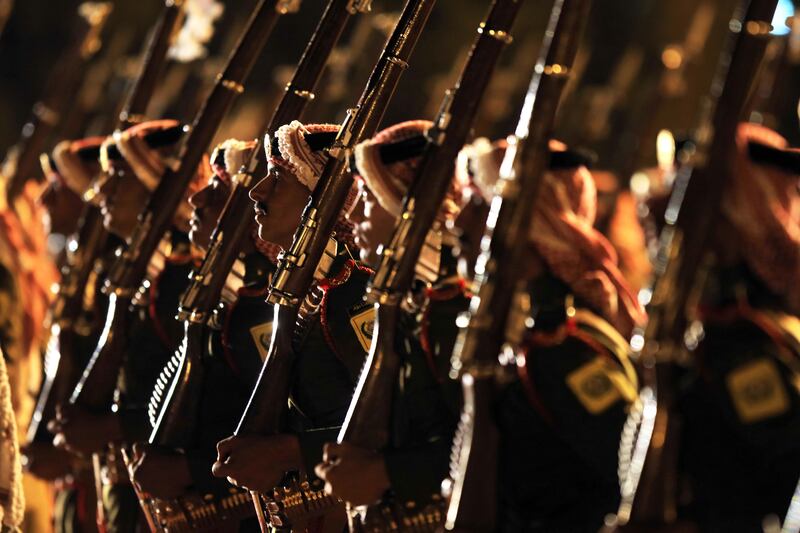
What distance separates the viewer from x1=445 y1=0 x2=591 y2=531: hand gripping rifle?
2607mm

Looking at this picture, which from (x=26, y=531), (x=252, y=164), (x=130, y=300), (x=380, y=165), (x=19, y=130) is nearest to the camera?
(x=380, y=165)

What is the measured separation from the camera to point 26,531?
559 centimetres

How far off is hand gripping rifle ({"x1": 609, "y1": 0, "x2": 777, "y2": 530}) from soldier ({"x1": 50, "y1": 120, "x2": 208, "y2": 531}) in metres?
2.50

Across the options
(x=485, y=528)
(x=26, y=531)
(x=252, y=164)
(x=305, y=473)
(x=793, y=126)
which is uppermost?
(x=793, y=126)

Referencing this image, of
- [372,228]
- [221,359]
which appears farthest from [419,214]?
[221,359]

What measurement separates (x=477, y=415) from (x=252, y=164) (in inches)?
62.8

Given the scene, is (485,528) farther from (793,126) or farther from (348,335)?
(793,126)

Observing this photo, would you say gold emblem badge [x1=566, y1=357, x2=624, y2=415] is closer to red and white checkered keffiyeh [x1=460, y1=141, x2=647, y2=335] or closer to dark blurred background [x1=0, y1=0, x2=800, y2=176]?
red and white checkered keffiyeh [x1=460, y1=141, x2=647, y2=335]

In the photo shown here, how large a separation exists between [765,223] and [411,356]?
1011mm

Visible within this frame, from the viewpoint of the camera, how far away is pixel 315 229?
346 centimetres

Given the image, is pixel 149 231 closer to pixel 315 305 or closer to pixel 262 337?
pixel 262 337

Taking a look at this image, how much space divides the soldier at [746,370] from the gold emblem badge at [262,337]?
1774mm

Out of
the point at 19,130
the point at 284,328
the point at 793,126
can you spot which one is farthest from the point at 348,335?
the point at 19,130

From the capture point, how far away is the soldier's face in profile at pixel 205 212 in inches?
165
